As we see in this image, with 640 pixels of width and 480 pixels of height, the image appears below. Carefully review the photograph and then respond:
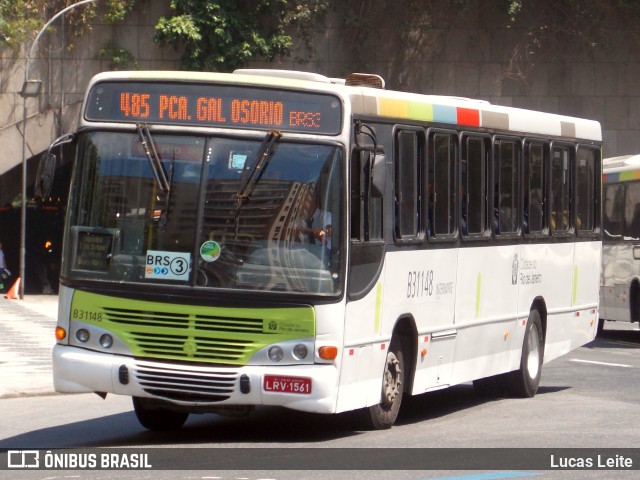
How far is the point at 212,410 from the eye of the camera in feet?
34.8

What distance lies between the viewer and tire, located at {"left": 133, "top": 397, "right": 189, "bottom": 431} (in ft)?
38.0

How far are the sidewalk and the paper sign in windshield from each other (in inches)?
195

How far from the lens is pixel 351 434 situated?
11.5m

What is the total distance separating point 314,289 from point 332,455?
1.25 meters

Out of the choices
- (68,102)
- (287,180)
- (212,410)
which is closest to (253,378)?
(212,410)

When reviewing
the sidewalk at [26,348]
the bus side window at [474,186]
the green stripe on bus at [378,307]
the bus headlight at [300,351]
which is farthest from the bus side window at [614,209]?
the bus headlight at [300,351]

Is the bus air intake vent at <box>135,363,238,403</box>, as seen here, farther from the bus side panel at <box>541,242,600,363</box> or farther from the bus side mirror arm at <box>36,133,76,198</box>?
the bus side panel at <box>541,242,600,363</box>

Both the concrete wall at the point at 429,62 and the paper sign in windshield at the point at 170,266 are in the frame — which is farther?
the concrete wall at the point at 429,62

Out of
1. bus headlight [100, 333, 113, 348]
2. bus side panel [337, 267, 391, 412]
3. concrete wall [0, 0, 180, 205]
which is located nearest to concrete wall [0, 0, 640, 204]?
concrete wall [0, 0, 180, 205]

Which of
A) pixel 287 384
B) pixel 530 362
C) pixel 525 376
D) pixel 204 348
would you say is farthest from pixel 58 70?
pixel 287 384

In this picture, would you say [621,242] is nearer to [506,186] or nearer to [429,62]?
[506,186]

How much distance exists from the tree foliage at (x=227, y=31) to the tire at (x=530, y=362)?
77.1ft

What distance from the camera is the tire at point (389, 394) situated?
11664 mm

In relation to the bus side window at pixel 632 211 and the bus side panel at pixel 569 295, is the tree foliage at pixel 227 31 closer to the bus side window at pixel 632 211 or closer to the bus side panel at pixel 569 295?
the bus side window at pixel 632 211
